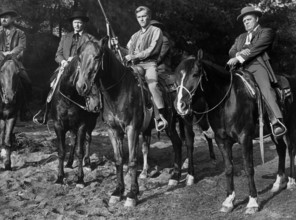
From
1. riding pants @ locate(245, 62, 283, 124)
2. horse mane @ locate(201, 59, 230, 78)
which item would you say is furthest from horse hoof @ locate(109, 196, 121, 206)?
riding pants @ locate(245, 62, 283, 124)

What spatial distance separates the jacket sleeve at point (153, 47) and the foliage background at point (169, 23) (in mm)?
6757

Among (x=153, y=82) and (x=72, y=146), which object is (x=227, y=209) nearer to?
(x=153, y=82)

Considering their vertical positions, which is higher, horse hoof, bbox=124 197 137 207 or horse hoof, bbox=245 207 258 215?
horse hoof, bbox=124 197 137 207

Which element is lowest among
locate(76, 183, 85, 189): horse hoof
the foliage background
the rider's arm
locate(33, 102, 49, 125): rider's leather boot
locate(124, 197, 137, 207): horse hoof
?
locate(124, 197, 137, 207): horse hoof

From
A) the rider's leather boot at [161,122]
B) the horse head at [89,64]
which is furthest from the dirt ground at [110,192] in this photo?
the horse head at [89,64]

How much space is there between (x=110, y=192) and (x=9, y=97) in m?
2.78

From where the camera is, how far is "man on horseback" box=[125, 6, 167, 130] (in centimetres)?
681

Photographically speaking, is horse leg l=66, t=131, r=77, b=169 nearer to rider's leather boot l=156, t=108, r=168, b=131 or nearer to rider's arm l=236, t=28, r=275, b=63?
rider's leather boot l=156, t=108, r=168, b=131

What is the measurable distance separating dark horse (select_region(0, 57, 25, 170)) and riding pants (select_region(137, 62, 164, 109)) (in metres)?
2.64

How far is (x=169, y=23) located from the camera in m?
16.6

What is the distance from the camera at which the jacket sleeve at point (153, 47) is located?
22.3ft

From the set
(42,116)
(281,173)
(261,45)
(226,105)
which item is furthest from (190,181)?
(42,116)

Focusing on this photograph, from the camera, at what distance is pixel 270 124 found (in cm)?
638

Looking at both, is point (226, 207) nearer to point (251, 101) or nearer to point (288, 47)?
point (251, 101)
